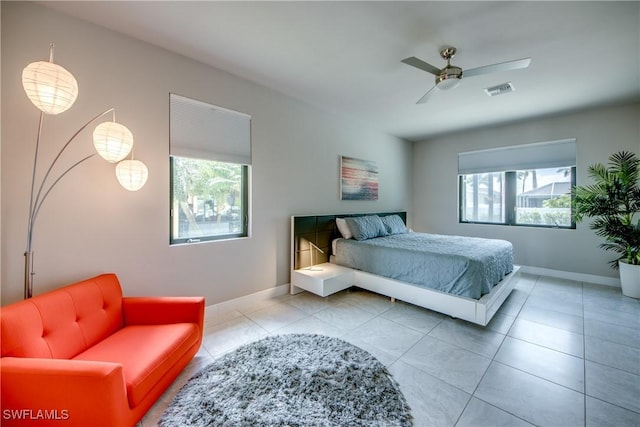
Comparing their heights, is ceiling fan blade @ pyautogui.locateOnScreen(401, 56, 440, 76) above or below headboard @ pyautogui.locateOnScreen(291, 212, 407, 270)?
above

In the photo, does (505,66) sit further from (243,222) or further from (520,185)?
(520,185)

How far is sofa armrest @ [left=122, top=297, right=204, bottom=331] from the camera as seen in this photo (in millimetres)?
1938

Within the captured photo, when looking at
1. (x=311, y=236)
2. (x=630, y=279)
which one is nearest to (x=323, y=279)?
(x=311, y=236)

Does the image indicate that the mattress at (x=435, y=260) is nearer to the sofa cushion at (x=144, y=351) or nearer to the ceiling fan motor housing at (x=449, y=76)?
the ceiling fan motor housing at (x=449, y=76)

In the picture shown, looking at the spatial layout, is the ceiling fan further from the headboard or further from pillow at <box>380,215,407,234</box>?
pillow at <box>380,215,407,234</box>

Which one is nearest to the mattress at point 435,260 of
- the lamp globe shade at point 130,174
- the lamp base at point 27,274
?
the lamp globe shade at point 130,174

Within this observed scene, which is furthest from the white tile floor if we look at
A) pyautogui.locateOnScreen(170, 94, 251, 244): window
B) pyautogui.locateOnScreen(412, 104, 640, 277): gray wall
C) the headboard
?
pyautogui.locateOnScreen(170, 94, 251, 244): window

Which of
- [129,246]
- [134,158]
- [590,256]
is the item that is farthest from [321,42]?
[590,256]

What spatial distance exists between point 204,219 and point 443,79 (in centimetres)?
284

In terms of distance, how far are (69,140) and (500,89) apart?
14.4 feet

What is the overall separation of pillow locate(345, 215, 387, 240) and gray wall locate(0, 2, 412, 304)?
0.86 metres

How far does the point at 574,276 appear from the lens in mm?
4035

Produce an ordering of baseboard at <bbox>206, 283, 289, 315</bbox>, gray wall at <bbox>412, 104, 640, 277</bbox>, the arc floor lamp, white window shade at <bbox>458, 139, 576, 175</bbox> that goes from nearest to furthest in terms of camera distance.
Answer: the arc floor lamp
baseboard at <bbox>206, 283, 289, 315</bbox>
gray wall at <bbox>412, 104, 640, 277</bbox>
white window shade at <bbox>458, 139, 576, 175</bbox>

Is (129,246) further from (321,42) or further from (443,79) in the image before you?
(443,79)
